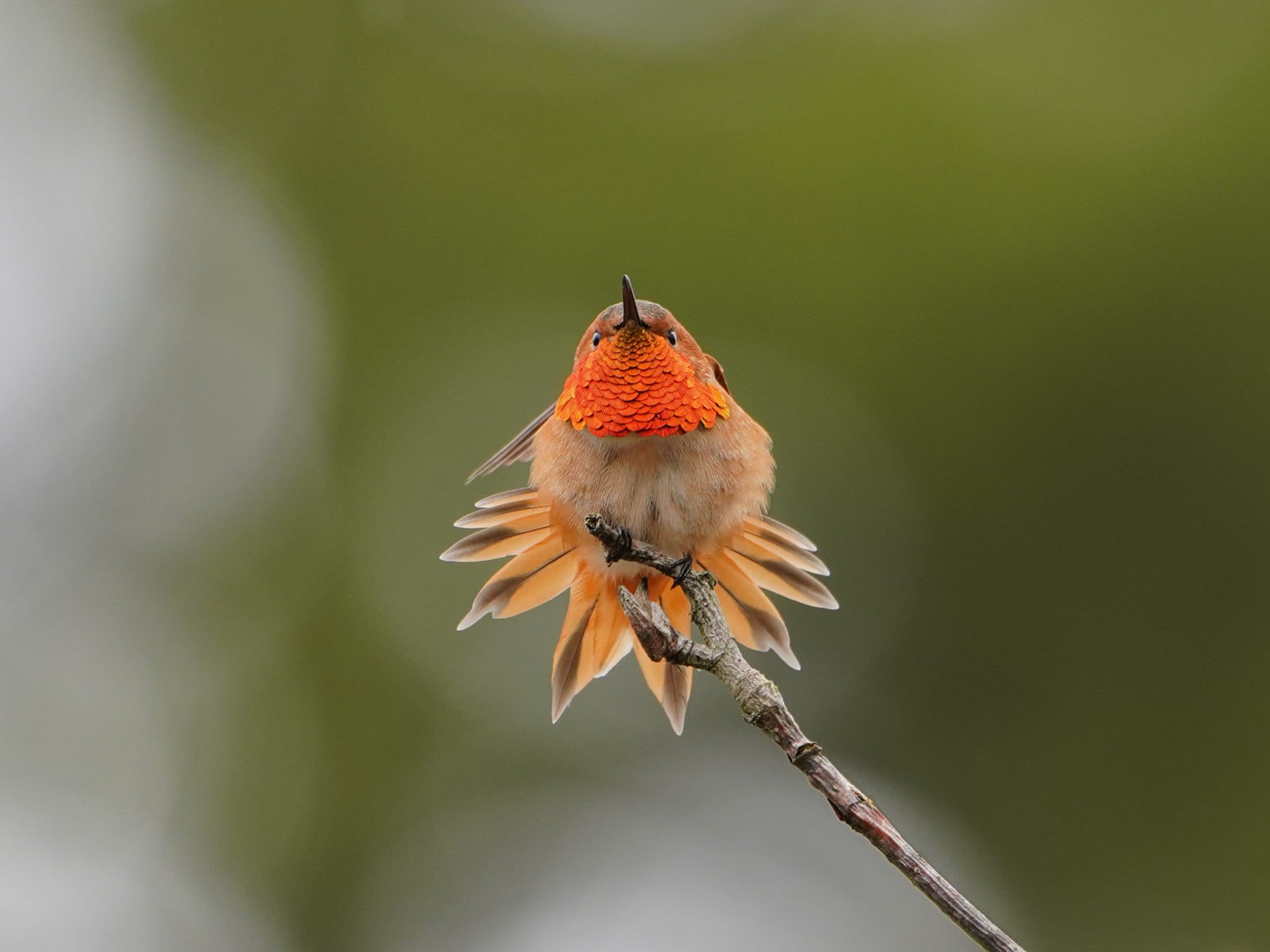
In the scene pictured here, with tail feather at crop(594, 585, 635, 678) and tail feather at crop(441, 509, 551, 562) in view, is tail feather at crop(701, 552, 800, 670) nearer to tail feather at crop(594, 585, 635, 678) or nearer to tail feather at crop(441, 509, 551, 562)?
tail feather at crop(594, 585, 635, 678)

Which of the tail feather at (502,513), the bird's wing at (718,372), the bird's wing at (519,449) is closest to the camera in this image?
the tail feather at (502,513)

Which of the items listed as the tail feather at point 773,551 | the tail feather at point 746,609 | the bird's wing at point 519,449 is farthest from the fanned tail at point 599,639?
the bird's wing at point 519,449

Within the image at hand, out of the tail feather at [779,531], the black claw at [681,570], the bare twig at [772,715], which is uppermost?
the tail feather at [779,531]

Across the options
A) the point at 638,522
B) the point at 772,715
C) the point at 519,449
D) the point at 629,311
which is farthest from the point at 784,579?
the point at 772,715

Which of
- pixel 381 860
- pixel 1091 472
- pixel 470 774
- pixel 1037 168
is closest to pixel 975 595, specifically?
pixel 1091 472

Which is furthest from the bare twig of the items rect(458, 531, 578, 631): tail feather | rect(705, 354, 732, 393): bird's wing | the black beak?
rect(705, 354, 732, 393): bird's wing

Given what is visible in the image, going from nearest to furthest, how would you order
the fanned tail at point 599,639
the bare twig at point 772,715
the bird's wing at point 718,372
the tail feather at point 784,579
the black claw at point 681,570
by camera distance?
the bare twig at point 772,715, the black claw at point 681,570, the fanned tail at point 599,639, the tail feather at point 784,579, the bird's wing at point 718,372

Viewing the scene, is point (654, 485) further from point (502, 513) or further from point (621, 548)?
point (502, 513)

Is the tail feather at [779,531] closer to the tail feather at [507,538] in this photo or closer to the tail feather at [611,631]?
the tail feather at [507,538]
